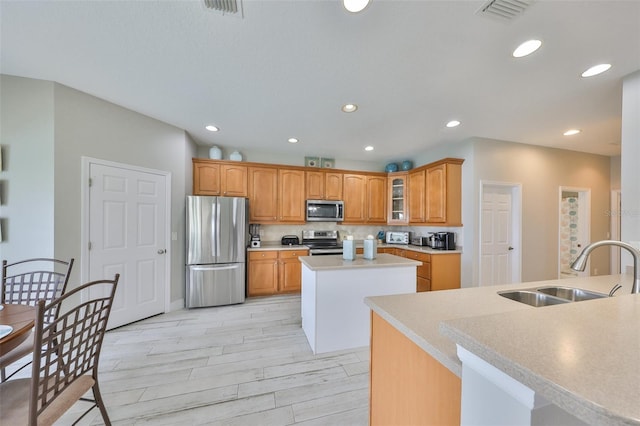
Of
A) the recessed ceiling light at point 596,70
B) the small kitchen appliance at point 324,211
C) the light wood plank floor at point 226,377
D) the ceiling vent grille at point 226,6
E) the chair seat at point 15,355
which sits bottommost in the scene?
the light wood plank floor at point 226,377

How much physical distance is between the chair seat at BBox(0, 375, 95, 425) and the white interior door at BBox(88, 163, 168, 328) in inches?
65.6

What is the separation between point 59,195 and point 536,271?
6.58m

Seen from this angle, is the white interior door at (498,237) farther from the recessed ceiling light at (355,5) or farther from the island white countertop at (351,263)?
the recessed ceiling light at (355,5)

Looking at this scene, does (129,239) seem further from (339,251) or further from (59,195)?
(339,251)

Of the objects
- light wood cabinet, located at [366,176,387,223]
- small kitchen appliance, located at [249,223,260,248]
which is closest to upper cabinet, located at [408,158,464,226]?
light wood cabinet, located at [366,176,387,223]

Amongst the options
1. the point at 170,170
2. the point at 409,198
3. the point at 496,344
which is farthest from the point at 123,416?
the point at 409,198

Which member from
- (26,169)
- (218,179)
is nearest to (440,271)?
(218,179)

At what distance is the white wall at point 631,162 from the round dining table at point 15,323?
420 centimetres

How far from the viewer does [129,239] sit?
9.52ft

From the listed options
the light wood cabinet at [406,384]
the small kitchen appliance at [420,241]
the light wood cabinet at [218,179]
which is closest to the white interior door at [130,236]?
the light wood cabinet at [218,179]

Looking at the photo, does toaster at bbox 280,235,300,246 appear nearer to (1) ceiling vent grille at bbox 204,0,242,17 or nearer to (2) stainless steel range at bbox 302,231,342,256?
(2) stainless steel range at bbox 302,231,342,256

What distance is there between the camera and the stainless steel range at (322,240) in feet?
14.7

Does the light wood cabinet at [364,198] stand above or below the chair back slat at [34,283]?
above

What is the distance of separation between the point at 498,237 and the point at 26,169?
5982 millimetres
